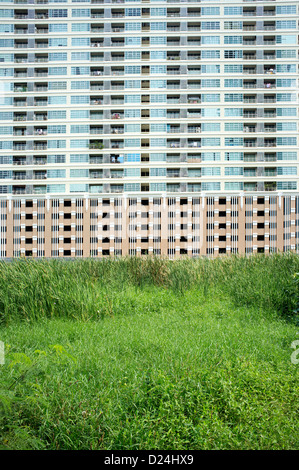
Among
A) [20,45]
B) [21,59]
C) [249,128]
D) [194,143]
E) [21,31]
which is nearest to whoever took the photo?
Result: [21,31]

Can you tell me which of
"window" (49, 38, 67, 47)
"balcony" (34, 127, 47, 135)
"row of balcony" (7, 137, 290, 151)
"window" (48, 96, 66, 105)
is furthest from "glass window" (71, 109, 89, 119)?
"window" (49, 38, 67, 47)

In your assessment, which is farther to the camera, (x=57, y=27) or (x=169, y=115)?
(x=169, y=115)

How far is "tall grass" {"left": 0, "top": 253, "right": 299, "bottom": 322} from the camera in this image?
4348 mm

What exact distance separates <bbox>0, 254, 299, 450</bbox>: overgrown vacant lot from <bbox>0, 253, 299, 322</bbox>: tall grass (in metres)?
0.03

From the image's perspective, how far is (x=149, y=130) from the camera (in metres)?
8.78

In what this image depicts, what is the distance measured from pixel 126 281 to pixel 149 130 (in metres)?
4.96

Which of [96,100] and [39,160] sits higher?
[96,100]

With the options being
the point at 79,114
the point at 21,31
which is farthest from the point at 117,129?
the point at 21,31

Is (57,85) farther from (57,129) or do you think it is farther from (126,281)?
(126,281)

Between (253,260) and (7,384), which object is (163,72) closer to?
(253,260)

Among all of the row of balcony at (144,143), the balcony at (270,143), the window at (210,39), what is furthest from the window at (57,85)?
the balcony at (270,143)

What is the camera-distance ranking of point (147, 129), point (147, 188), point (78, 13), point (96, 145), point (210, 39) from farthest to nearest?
point (147, 129)
point (147, 188)
point (96, 145)
point (210, 39)
point (78, 13)

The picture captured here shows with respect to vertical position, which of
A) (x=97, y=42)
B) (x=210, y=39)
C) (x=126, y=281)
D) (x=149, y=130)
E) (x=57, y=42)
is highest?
(x=97, y=42)

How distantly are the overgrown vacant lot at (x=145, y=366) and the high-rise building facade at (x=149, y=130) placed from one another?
7.09 ft
